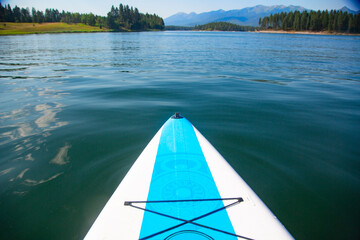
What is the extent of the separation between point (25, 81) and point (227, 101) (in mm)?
10802

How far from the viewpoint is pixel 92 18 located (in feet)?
421

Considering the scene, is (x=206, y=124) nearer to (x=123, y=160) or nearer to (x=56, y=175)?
(x=123, y=160)

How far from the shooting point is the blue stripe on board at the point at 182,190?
2.30 m

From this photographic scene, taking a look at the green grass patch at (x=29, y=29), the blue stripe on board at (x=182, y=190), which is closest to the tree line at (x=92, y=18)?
the green grass patch at (x=29, y=29)

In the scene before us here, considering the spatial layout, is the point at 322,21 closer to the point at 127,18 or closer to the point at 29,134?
the point at 127,18

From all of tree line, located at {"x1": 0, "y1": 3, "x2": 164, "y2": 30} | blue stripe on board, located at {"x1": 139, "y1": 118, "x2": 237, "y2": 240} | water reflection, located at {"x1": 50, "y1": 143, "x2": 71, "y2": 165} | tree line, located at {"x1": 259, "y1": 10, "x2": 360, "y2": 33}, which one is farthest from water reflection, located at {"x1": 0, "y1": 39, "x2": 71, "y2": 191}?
tree line, located at {"x1": 0, "y1": 3, "x2": 164, "y2": 30}

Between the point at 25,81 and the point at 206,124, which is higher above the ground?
the point at 25,81

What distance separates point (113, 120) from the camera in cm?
658

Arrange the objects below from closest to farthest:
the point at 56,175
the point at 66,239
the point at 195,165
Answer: the point at 66,239 → the point at 195,165 → the point at 56,175

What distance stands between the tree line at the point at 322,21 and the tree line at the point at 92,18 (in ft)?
303

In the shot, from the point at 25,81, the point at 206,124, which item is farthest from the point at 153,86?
the point at 25,81

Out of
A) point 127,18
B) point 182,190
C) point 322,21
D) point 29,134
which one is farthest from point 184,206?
point 127,18

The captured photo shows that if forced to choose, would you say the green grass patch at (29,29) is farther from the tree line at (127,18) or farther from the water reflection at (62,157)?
the water reflection at (62,157)

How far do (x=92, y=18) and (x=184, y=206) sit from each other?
152m
